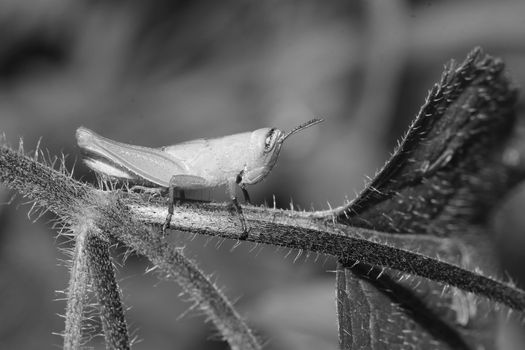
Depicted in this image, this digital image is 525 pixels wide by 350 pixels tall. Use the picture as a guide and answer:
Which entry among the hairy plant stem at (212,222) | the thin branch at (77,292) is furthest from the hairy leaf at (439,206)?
the thin branch at (77,292)

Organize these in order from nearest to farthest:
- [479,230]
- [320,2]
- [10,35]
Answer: [479,230] < [10,35] < [320,2]

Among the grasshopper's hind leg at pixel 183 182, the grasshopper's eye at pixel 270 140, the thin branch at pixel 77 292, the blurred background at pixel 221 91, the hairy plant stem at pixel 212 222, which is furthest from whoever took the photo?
the blurred background at pixel 221 91

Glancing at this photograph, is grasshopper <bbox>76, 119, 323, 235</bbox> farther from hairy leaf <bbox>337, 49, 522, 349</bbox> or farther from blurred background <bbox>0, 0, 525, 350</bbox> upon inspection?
blurred background <bbox>0, 0, 525, 350</bbox>

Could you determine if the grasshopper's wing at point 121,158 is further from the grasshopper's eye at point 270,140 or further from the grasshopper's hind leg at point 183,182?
the grasshopper's eye at point 270,140

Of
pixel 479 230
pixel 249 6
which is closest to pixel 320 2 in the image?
pixel 249 6

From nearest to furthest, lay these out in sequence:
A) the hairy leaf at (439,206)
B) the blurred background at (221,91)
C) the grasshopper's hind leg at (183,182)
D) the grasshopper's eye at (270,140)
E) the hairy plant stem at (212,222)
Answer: the hairy plant stem at (212,222) → the hairy leaf at (439,206) → the grasshopper's hind leg at (183,182) → the grasshopper's eye at (270,140) → the blurred background at (221,91)

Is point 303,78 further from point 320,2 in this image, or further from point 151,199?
point 151,199

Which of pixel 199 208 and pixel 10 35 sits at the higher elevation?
pixel 10 35

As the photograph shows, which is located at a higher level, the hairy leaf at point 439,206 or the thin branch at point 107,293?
the hairy leaf at point 439,206
